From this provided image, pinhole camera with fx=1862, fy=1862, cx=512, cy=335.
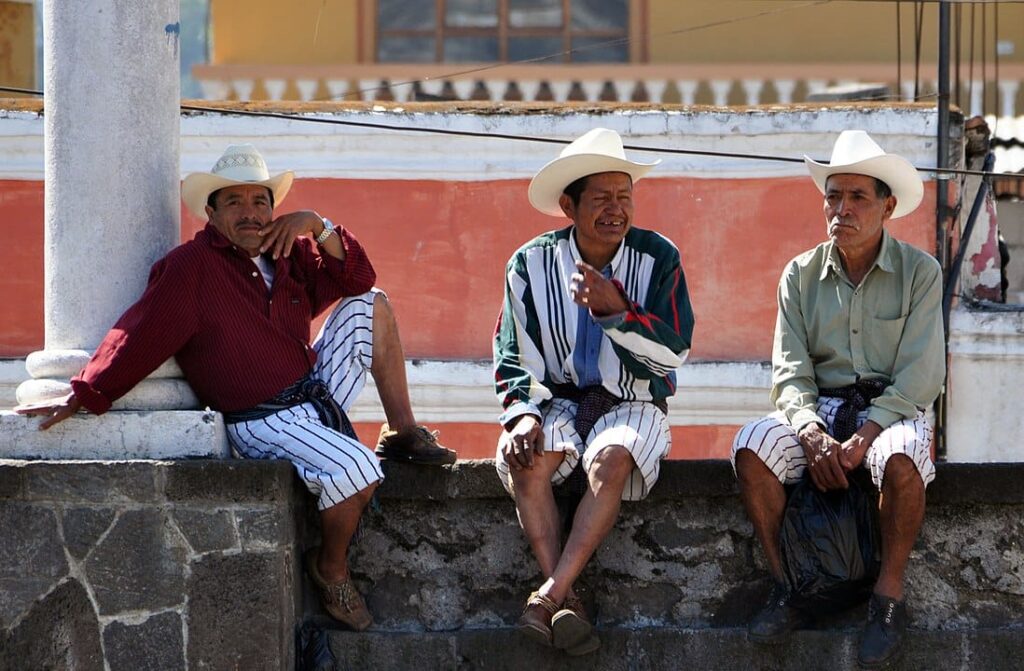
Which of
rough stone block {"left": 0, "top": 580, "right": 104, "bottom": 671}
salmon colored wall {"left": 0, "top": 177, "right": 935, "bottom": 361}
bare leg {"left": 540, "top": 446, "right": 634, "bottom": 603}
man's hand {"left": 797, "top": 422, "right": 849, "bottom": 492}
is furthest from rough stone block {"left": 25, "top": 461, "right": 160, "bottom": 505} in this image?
salmon colored wall {"left": 0, "top": 177, "right": 935, "bottom": 361}

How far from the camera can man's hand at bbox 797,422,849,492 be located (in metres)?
5.36

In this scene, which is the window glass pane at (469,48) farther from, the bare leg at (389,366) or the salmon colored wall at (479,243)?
the bare leg at (389,366)

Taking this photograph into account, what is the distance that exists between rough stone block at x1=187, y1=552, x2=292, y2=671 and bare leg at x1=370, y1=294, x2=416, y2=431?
804 mm

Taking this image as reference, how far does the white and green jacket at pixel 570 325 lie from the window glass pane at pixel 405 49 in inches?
343

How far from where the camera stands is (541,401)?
5578 mm

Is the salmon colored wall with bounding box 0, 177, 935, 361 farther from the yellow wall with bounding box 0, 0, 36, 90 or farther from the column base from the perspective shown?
the column base

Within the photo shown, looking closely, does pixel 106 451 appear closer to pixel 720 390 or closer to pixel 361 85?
pixel 720 390

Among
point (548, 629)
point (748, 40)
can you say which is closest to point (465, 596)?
point (548, 629)

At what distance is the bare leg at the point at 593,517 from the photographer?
527cm

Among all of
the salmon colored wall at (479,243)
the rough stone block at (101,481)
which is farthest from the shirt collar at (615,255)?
the salmon colored wall at (479,243)

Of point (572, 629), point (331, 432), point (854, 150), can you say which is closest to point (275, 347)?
point (331, 432)

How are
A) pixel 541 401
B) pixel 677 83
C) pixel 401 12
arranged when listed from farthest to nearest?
pixel 401 12, pixel 677 83, pixel 541 401

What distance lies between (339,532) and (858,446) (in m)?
1.52

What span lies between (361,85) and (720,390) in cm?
497
